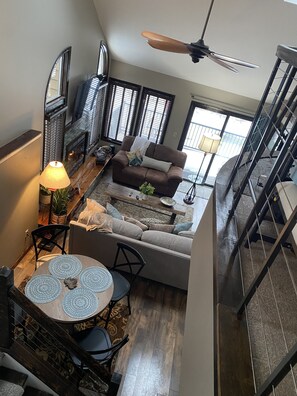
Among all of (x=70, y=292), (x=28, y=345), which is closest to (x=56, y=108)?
(x=70, y=292)

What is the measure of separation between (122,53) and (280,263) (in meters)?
6.38

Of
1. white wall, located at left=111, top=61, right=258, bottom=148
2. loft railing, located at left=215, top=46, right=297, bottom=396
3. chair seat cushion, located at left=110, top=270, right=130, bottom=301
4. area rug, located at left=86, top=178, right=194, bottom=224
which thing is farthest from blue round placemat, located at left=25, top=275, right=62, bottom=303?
white wall, located at left=111, top=61, right=258, bottom=148

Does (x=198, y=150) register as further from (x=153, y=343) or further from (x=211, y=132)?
(x=153, y=343)

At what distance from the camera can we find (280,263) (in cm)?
209

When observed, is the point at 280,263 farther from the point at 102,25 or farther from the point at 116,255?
the point at 102,25

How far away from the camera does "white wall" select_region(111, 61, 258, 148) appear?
7168 millimetres

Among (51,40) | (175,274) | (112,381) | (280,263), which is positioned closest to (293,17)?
(51,40)

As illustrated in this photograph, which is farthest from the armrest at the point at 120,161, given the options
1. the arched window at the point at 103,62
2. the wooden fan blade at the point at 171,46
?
the wooden fan blade at the point at 171,46

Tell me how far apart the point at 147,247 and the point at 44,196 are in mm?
2012

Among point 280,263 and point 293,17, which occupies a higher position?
point 293,17

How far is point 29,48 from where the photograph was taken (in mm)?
3703

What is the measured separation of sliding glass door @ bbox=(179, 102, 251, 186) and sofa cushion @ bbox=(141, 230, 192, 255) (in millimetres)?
3484

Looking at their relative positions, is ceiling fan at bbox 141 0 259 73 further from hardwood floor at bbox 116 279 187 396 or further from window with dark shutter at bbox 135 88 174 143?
window with dark shutter at bbox 135 88 174 143

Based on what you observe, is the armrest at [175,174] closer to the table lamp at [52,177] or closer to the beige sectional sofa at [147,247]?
the beige sectional sofa at [147,247]
